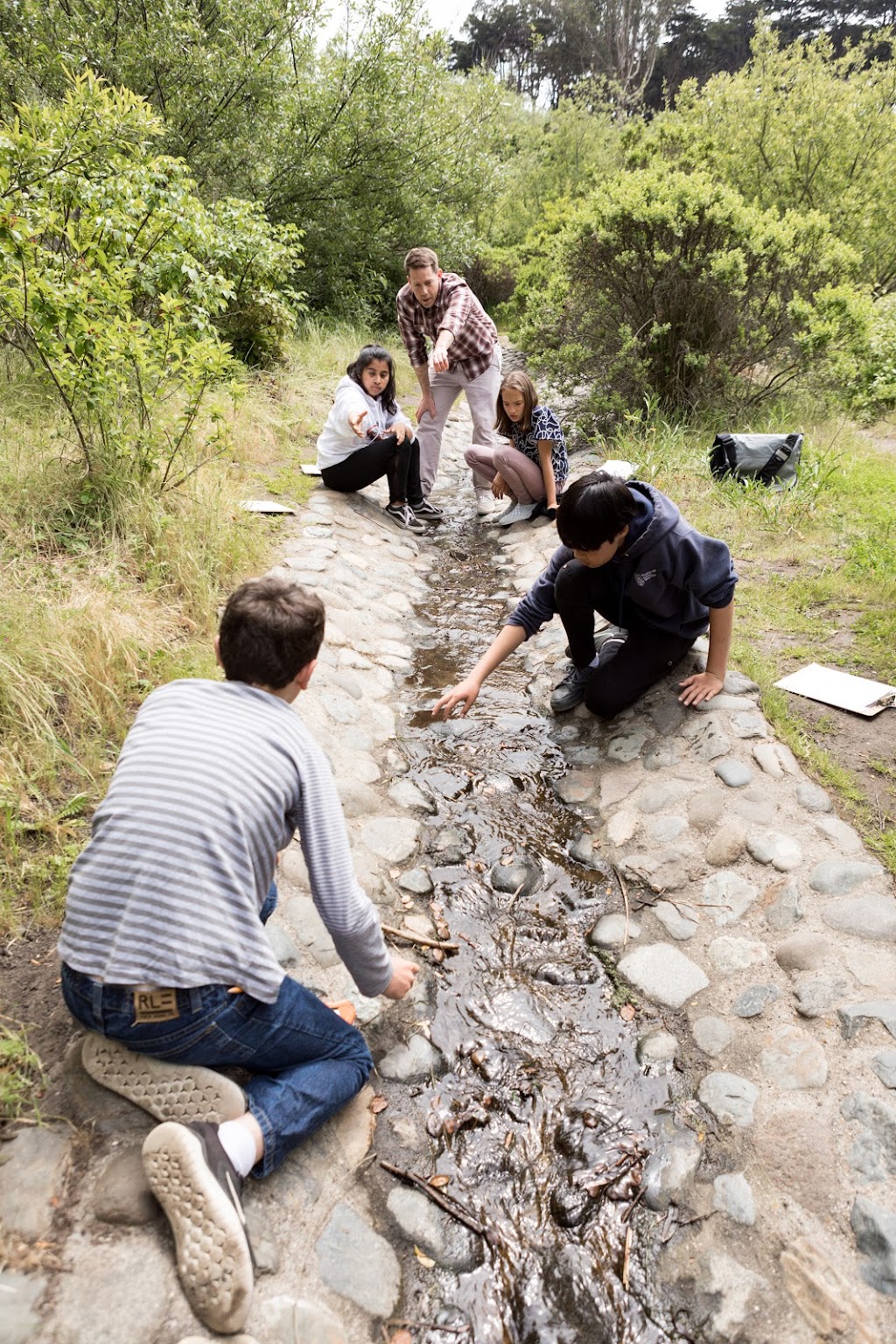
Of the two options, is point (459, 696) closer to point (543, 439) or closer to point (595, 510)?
point (595, 510)

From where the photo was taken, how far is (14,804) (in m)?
2.52

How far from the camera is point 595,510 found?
2889mm

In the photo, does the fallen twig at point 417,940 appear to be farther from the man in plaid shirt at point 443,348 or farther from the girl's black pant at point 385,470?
the man in plaid shirt at point 443,348

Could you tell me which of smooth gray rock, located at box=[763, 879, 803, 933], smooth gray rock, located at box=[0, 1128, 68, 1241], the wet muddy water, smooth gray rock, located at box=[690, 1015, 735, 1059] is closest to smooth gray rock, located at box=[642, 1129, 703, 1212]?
the wet muddy water

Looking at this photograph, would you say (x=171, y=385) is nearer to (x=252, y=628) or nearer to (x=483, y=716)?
(x=483, y=716)

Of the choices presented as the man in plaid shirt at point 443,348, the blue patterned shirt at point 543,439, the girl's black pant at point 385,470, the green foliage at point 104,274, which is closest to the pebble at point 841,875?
the green foliage at point 104,274

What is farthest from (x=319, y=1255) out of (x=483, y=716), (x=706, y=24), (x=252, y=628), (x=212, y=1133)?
(x=706, y=24)

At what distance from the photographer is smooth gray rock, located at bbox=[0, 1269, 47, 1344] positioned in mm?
1377

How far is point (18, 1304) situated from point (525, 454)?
17.5 ft

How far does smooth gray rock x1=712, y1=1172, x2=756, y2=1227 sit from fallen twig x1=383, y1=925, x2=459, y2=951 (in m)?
0.99

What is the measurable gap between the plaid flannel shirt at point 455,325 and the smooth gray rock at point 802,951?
4706mm

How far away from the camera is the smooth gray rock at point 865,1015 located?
2143 mm

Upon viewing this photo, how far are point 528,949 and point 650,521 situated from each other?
1.68m

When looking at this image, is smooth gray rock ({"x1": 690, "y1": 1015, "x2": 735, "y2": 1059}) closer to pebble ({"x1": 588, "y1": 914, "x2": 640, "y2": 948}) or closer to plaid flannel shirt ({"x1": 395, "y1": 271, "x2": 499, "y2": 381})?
pebble ({"x1": 588, "y1": 914, "x2": 640, "y2": 948})
